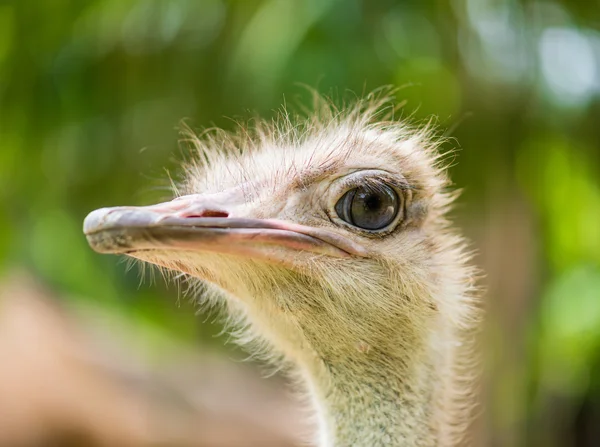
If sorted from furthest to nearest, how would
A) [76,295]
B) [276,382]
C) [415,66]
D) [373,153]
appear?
[76,295]
[276,382]
[415,66]
[373,153]

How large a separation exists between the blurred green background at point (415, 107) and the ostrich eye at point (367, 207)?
2.44 meters

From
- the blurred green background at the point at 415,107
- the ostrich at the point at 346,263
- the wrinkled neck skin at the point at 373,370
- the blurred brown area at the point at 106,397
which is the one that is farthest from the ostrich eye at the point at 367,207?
the blurred brown area at the point at 106,397

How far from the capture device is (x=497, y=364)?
5.01 metres

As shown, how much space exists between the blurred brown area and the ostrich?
255 cm

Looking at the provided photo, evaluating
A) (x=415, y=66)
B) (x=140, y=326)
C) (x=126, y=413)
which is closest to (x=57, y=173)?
(x=140, y=326)

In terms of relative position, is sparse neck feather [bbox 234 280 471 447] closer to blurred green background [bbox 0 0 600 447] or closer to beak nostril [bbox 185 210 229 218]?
beak nostril [bbox 185 210 229 218]

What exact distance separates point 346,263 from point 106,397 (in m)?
3.59

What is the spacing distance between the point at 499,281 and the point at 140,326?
3.13 meters

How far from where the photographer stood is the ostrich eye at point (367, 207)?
1.48 metres

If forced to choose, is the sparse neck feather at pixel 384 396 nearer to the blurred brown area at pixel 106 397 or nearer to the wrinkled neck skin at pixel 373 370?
the wrinkled neck skin at pixel 373 370

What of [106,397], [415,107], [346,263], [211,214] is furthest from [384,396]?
[106,397]

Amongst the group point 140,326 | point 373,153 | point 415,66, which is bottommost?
point 373,153

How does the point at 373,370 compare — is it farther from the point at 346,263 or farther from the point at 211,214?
the point at 211,214

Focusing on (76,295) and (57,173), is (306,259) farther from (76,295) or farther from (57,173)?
(76,295)
